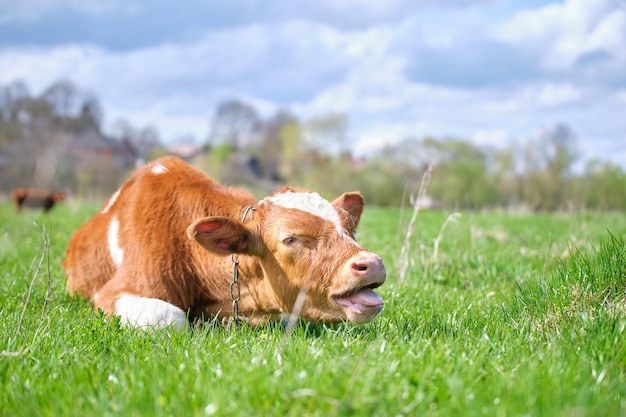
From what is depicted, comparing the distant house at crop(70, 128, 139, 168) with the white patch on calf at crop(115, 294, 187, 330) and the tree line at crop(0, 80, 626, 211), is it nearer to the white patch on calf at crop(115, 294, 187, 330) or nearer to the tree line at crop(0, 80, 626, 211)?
the tree line at crop(0, 80, 626, 211)

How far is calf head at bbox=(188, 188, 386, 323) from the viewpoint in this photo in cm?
454


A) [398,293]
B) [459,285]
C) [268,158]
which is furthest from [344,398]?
[268,158]

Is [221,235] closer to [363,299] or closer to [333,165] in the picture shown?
[363,299]

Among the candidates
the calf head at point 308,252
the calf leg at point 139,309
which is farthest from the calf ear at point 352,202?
the calf leg at point 139,309

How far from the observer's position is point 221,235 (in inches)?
194

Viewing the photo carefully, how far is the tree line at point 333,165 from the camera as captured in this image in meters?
42.0

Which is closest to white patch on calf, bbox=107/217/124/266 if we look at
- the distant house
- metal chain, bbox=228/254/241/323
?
metal chain, bbox=228/254/241/323

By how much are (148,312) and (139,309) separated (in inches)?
4.7

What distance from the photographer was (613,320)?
3.70 m

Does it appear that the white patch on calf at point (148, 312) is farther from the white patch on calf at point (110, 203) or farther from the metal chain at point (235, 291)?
the white patch on calf at point (110, 203)

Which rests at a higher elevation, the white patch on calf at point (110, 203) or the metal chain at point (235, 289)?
the white patch on calf at point (110, 203)

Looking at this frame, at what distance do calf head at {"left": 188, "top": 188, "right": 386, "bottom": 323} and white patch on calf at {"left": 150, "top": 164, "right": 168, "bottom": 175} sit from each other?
155 centimetres

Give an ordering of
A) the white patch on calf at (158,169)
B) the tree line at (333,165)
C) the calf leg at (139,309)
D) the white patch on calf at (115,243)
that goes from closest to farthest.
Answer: the calf leg at (139,309) → the white patch on calf at (115,243) → the white patch on calf at (158,169) → the tree line at (333,165)

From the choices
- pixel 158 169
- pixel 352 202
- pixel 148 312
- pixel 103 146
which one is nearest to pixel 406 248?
pixel 352 202
